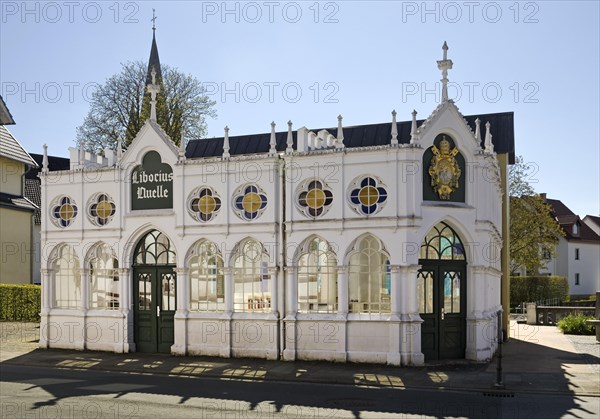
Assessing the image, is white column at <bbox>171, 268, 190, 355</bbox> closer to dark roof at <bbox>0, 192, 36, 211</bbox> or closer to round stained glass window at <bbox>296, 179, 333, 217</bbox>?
round stained glass window at <bbox>296, 179, 333, 217</bbox>

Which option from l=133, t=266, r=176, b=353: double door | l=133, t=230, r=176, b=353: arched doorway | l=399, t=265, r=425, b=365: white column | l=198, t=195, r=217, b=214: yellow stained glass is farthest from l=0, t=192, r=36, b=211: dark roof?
l=399, t=265, r=425, b=365: white column

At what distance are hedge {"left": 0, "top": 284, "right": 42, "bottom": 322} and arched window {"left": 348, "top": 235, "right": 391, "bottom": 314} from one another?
18206mm

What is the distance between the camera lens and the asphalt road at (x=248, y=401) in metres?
14.5

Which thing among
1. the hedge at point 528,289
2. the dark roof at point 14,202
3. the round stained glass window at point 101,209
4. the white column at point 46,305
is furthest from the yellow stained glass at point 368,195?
the hedge at point 528,289

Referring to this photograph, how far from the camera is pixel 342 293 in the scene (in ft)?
68.7

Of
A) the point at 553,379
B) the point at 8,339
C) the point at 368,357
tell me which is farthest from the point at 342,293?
the point at 8,339

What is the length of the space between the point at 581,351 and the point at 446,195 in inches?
285

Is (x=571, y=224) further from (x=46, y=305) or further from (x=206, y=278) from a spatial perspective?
(x=46, y=305)

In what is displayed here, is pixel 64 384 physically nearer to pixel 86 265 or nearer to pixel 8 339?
pixel 86 265

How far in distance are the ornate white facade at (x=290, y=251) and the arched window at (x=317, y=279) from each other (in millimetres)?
32

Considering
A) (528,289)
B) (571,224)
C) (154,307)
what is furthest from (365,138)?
(571,224)

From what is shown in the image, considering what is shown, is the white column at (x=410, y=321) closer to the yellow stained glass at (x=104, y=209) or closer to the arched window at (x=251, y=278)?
the arched window at (x=251, y=278)

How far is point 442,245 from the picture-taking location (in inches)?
847

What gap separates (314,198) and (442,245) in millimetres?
3828
